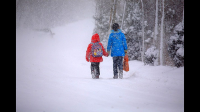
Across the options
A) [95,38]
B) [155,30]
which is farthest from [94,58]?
[155,30]

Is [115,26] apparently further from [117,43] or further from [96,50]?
[96,50]

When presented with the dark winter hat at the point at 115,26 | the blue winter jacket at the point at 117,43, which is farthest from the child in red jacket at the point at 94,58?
the dark winter hat at the point at 115,26

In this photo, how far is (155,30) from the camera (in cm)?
1212

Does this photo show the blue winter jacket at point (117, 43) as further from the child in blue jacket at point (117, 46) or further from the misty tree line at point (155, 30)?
the misty tree line at point (155, 30)

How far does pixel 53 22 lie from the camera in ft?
186

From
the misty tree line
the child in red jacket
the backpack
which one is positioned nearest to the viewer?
the backpack

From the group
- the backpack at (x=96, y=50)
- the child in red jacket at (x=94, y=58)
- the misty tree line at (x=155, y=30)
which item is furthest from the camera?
the misty tree line at (x=155, y=30)

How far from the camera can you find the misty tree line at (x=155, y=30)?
823 centimetres

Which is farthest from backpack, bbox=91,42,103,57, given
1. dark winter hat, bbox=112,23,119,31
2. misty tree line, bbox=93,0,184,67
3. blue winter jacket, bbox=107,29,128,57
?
misty tree line, bbox=93,0,184,67

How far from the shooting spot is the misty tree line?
8227mm

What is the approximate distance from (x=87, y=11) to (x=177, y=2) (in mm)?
57497

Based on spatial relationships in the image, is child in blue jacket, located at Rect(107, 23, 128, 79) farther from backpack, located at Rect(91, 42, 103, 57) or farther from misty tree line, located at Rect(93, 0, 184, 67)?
misty tree line, located at Rect(93, 0, 184, 67)
